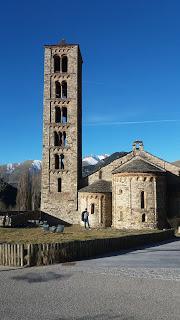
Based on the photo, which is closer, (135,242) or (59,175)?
(135,242)

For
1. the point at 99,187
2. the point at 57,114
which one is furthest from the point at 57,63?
the point at 99,187

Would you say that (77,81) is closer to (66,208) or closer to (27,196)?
(66,208)

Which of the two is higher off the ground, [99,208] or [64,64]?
[64,64]

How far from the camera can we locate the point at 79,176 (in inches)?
1977

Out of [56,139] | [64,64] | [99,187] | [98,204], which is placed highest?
[64,64]

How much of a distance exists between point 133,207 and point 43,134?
14991 millimetres

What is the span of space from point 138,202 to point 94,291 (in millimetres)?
28515

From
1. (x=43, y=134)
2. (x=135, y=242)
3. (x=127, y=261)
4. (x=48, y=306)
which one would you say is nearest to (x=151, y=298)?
(x=48, y=306)

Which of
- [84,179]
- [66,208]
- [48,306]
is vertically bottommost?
[48,306]

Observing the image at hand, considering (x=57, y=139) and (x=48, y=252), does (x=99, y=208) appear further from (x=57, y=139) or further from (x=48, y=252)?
(x=48, y=252)

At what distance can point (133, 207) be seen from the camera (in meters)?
41.9

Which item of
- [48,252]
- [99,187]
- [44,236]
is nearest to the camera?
[48,252]

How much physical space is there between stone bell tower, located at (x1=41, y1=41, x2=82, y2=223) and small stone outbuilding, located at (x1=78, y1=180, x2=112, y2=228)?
284 cm

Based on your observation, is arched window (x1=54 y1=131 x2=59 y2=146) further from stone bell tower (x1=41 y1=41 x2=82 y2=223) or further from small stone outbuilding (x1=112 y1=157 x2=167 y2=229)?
small stone outbuilding (x1=112 y1=157 x2=167 y2=229)
